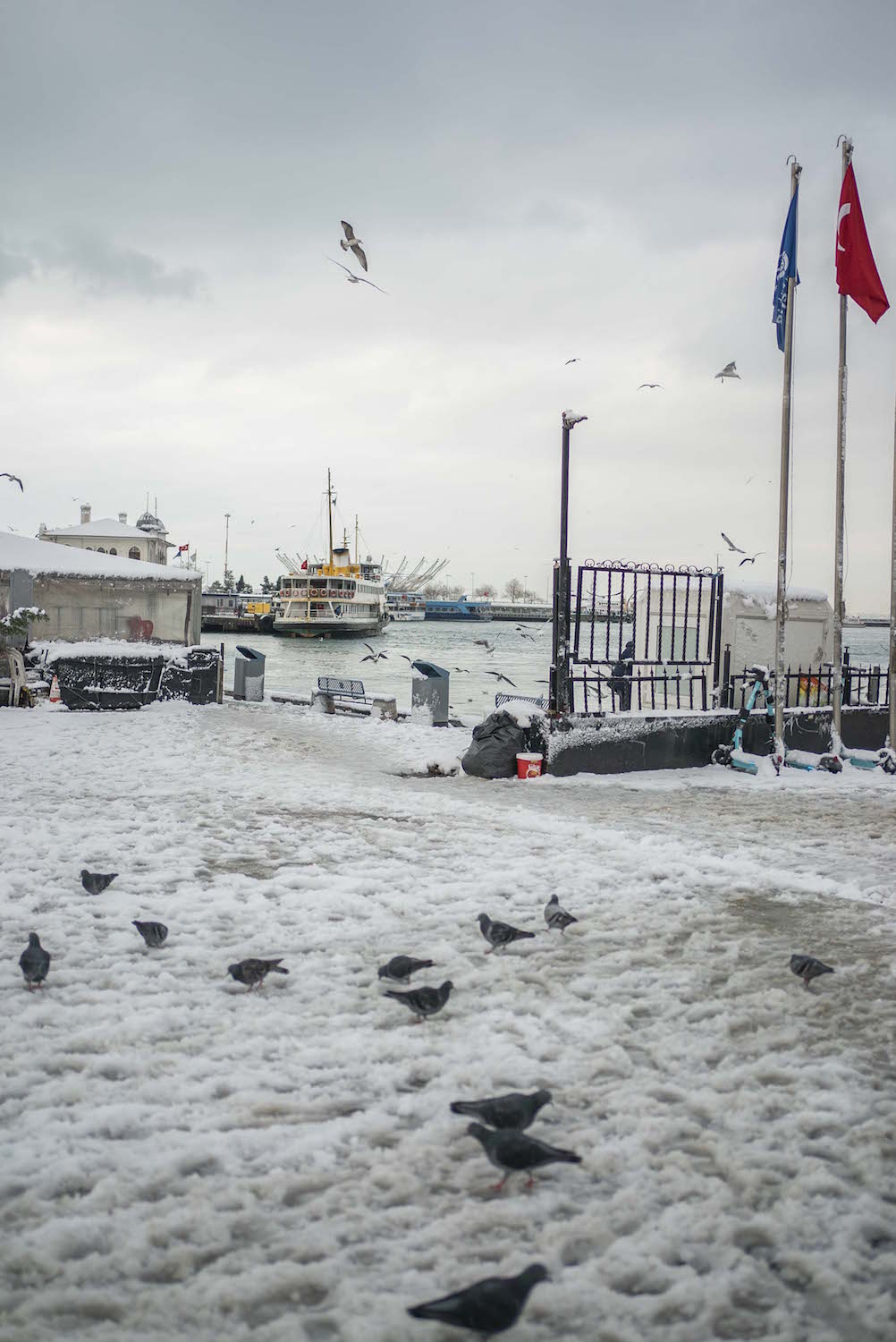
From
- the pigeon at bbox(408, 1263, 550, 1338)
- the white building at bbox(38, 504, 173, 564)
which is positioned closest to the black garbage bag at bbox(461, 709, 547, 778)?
the pigeon at bbox(408, 1263, 550, 1338)

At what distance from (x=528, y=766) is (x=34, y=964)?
7.25 meters

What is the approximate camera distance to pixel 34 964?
3.92m

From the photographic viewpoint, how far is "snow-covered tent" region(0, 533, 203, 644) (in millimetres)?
18891

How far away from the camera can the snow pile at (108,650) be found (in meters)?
16.1

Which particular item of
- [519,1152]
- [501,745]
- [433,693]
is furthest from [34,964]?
[433,693]

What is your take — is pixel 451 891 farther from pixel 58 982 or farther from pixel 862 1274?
pixel 862 1274

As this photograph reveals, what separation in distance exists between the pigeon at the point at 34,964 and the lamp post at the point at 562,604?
7452 mm

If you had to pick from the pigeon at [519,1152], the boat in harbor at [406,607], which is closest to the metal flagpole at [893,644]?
the pigeon at [519,1152]

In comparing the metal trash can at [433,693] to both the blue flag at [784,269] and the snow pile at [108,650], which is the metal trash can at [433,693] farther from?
the blue flag at [784,269]

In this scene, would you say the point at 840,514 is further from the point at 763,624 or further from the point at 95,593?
the point at 95,593

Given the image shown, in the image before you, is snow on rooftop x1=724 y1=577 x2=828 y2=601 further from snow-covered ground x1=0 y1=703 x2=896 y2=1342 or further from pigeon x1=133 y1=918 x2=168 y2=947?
pigeon x1=133 y1=918 x2=168 y2=947

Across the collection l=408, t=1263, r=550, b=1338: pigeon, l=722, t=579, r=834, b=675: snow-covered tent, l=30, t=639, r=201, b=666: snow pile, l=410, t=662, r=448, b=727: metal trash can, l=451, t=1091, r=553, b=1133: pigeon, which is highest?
l=722, t=579, r=834, b=675: snow-covered tent

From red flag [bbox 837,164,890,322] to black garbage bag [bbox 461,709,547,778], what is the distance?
653 cm

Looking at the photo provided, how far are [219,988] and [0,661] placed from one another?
14.3m
